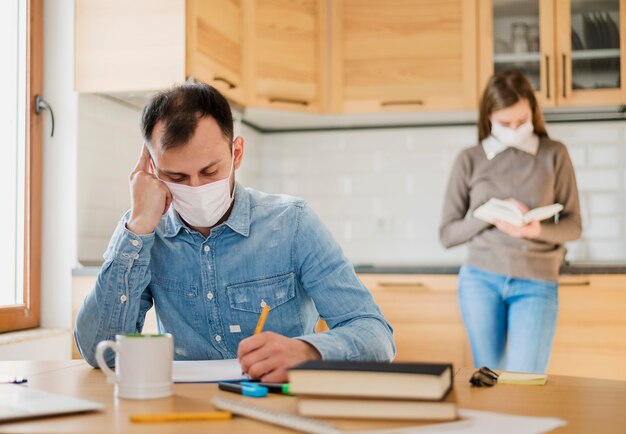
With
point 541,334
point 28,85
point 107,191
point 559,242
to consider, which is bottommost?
point 541,334

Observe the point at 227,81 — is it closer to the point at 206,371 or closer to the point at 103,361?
the point at 206,371

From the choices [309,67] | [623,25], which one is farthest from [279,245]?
[623,25]

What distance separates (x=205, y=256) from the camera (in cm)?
159

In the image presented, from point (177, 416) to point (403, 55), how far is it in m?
2.84

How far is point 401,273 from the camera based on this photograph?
3193mm

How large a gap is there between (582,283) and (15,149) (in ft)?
7.11

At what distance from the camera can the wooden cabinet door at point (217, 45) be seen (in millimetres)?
2992

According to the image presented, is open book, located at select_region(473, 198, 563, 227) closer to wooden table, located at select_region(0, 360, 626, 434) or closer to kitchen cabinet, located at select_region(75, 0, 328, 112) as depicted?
kitchen cabinet, located at select_region(75, 0, 328, 112)

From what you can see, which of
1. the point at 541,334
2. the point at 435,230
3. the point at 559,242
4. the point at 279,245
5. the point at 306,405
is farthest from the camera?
the point at 435,230

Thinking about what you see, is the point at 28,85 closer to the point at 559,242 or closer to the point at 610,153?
the point at 559,242

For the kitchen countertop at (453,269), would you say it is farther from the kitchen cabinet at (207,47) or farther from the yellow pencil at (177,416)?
the yellow pencil at (177,416)

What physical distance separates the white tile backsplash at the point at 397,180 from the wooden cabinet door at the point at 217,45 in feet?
1.20

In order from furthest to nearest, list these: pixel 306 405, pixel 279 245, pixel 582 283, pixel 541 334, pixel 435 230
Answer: pixel 435 230 → pixel 582 283 → pixel 541 334 → pixel 279 245 → pixel 306 405

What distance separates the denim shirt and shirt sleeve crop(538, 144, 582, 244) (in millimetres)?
1490
